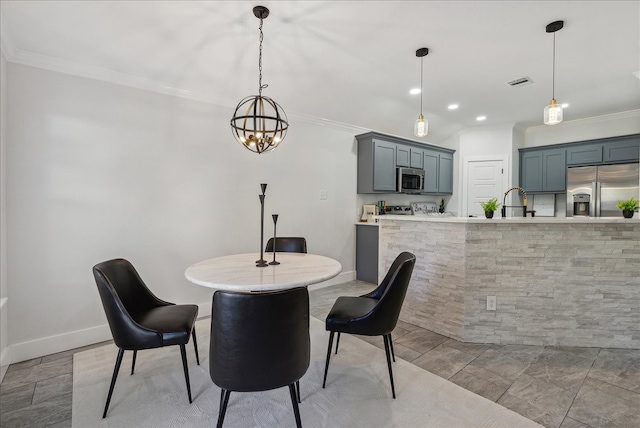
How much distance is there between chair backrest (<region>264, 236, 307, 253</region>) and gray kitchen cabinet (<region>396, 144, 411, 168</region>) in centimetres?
273

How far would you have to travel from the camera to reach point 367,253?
464cm

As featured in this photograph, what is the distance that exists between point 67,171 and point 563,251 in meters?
4.28

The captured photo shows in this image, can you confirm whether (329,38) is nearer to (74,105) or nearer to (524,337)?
(74,105)

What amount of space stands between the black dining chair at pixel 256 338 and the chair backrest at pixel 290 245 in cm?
150

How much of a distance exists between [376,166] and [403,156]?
2.29ft

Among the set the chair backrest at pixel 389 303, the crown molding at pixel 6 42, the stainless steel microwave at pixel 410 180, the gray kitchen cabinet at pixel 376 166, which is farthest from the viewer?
the stainless steel microwave at pixel 410 180

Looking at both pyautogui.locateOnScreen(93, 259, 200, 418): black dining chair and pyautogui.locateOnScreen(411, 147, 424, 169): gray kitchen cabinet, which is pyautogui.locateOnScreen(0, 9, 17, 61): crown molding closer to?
pyautogui.locateOnScreen(93, 259, 200, 418): black dining chair

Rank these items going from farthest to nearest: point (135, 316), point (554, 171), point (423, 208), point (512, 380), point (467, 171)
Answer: point (423, 208) < point (467, 171) < point (554, 171) < point (512, 380) < point (135, 316)

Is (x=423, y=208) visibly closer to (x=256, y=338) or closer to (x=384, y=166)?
(x=384, y=166)

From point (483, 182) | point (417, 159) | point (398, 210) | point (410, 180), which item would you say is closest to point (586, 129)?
point (483, 182)

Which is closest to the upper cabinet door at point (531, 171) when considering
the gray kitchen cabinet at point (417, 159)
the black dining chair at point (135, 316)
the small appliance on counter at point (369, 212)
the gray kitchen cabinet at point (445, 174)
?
the gray kitchen cabinet at point (445, 174)

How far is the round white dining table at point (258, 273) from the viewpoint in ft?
5.42

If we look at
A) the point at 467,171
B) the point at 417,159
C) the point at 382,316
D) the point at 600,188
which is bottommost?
the point at 382,316

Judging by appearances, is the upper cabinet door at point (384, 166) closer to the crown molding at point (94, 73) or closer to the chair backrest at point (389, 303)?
the crown molding at point (94, 73)
